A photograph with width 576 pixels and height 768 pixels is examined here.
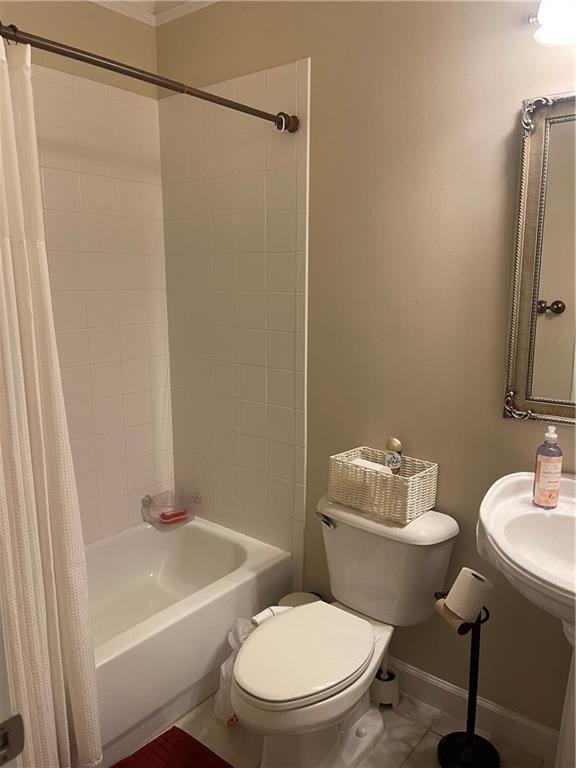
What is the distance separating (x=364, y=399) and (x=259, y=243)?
0.70 meters

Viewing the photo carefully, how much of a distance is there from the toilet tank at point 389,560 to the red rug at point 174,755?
2.06 ft

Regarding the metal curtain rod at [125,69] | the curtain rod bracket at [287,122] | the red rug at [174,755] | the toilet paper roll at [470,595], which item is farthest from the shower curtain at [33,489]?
the toilet paper roll at [470,595]

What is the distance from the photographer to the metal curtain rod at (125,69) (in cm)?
134

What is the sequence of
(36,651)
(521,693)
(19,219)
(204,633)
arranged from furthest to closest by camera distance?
(204,633)
(521,693)
(36,651)
(19,219)

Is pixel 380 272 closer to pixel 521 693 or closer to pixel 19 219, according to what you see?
pixel 19 219

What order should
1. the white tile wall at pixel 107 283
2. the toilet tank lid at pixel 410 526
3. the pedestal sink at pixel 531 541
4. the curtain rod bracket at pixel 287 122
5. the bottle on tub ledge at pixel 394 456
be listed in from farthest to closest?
the white tile wall at pixel 107 283, the curtain rod bracket at pixel 287 122, the bottle on tub ledge at pixel 394 456, the toilet tank lid at pixel 410 526, the pedestal sink at pixel 531 541

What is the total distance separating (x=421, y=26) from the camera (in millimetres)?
1740

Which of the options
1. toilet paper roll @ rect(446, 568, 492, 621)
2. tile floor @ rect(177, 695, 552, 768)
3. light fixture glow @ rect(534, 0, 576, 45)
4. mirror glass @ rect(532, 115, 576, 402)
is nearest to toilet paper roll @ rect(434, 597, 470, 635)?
toilet paper roll @ rect(446, 568, 492, 621)

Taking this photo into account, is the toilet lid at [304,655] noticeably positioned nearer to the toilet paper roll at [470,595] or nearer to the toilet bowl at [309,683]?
the toilet bowl at [309,683]

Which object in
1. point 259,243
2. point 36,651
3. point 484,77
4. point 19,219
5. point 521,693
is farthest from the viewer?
point 259,243

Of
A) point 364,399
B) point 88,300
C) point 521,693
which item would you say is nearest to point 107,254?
point 88,300

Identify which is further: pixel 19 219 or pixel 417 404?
pixel 417 404

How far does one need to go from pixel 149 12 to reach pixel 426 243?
151cm

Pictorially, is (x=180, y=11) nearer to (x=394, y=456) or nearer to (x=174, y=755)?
(x=394, y=456)
